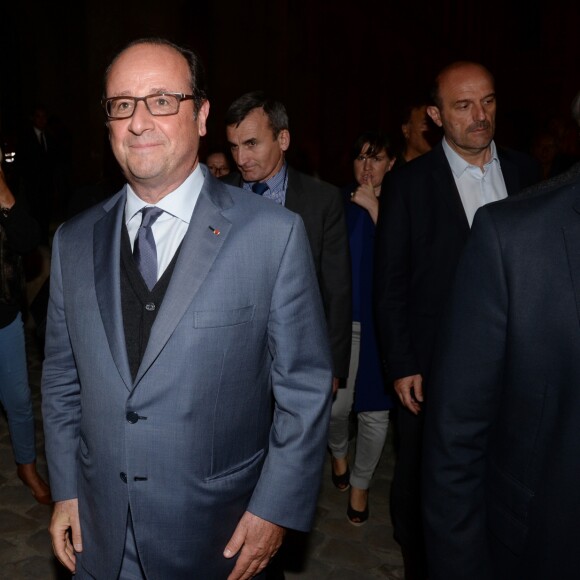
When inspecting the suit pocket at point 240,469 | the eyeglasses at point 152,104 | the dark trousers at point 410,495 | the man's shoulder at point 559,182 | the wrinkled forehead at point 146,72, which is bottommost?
the dark trousers at point 410,495

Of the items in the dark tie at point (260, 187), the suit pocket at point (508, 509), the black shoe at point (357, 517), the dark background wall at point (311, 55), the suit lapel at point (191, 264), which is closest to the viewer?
the suit pocket at point (508, 509)

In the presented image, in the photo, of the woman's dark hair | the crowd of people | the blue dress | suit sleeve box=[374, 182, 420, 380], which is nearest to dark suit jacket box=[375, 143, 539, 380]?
suit sleeve box=[374, 182, 420, 380]

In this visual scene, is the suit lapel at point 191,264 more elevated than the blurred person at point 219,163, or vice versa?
the suit lapel at point 191,264

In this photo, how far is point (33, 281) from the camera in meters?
7.42

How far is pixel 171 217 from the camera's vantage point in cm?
191

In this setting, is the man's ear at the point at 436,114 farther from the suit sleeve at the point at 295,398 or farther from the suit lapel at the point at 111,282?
the suit lapel at the point at 111,282

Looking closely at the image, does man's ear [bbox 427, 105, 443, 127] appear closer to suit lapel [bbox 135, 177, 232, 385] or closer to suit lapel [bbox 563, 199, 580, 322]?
suit lapel [bbox 135, 177, 232, 385]

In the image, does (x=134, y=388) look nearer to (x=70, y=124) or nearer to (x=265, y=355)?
(x=265, y=355)

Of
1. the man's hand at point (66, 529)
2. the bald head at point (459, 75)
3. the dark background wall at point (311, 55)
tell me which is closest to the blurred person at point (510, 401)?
the man's hand at point (66, 529)

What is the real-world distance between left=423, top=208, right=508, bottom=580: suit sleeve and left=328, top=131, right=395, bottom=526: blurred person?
2.12 m

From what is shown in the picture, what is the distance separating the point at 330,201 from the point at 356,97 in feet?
34.1

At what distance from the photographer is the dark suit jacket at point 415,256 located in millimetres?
2943

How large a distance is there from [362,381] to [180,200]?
84.5 inches

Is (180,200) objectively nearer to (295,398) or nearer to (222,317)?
(222,317)
